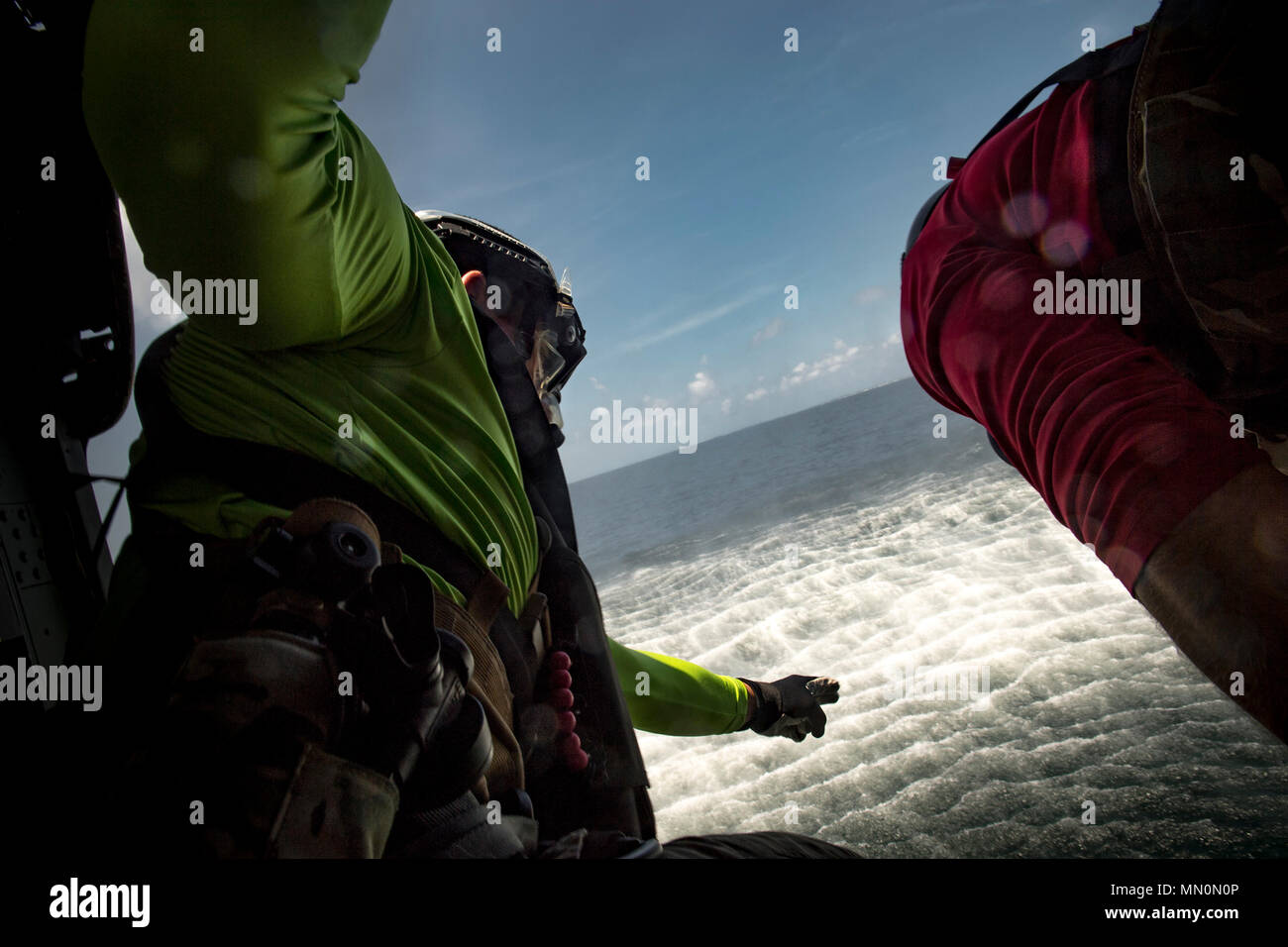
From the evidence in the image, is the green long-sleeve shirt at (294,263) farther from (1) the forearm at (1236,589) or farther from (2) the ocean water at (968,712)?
(2) the ocean water at (968,712)

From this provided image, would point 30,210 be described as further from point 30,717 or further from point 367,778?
point 367,778

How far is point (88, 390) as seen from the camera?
209cm

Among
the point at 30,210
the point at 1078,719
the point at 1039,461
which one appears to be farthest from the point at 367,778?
the point at 1078,719

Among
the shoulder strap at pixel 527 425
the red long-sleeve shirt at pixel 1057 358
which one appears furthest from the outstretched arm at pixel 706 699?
the red long-sleeve shirt at pixel 1057 358

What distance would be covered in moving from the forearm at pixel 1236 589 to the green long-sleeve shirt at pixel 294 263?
1.13 metres

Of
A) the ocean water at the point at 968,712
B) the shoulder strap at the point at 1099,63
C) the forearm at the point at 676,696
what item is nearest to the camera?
the shoulder strap at the point at 1099,63

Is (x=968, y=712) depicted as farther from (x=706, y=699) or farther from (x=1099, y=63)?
(x=1099, y=63)

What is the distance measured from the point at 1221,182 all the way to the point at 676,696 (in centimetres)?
238


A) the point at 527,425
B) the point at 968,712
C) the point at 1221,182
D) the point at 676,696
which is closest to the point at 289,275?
the point at 527,425

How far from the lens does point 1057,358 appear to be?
0.91 m

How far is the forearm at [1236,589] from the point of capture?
0.56 meters

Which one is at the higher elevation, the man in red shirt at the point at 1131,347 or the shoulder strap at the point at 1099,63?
the shoulder strap at the point at 1099,63

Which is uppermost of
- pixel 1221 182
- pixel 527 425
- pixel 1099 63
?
pixel 1099 63
